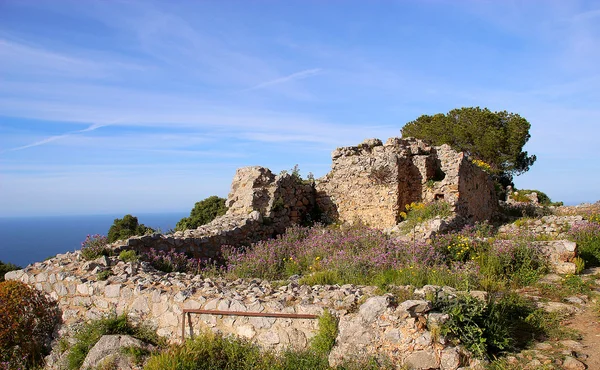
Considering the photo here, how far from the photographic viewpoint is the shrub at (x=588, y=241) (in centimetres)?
1051

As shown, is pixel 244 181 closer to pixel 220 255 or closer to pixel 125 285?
pixel 220 255

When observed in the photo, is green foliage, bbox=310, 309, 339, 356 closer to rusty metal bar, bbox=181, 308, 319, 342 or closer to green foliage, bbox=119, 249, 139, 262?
rusty metal bar, bbox=181, 308, 319, 342

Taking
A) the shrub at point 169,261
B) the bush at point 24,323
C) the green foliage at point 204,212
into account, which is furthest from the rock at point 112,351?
the green foliage at point 204,212

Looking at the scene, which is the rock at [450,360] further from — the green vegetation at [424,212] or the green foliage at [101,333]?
the green vegetation at [424,212]

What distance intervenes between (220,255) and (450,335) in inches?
309

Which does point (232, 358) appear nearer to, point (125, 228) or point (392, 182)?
point (392, 182)

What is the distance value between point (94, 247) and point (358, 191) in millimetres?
9337

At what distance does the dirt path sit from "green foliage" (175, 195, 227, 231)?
15869 mm

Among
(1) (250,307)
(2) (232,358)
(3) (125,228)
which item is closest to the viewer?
(2) (232,358)

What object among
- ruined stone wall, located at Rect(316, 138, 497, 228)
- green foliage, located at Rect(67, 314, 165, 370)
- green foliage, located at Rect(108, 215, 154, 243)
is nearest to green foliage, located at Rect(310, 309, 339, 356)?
green foliage, located at Rect(67, 314, 165, 370)

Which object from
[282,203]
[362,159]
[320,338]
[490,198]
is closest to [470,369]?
[320,338]

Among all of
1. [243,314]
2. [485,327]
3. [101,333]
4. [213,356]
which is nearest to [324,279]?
[243,314]

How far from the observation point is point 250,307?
673 cm

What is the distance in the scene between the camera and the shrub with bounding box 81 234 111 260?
9.73m
